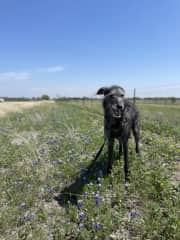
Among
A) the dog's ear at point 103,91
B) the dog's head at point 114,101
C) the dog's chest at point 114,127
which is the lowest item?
the dog's chest at point 114,127

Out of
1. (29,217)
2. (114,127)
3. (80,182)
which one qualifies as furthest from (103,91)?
(29,217)

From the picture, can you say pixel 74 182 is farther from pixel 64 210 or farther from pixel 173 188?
pixel 173 188

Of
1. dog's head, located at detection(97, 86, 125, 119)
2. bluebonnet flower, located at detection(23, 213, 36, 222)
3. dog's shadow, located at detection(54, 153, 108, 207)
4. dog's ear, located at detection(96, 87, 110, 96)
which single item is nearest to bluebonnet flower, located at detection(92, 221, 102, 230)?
dog's shadow, located at detection(54, 153, 108, 207)

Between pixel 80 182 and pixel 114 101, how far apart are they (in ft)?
5.54

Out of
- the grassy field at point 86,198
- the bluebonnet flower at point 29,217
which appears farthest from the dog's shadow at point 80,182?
the bluebonnet flower at point 29,217

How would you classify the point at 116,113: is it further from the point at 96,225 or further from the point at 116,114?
the point at 96,225

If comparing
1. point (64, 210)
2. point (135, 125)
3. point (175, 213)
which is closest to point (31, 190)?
point (64, 210)

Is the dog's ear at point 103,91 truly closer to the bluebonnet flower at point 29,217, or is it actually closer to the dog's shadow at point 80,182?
the dog's shadow at point 80,182

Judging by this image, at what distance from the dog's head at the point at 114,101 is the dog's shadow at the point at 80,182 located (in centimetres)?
122

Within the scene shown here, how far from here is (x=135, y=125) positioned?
455 centimetres

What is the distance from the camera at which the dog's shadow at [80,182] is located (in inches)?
115

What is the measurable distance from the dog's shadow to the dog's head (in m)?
1.22

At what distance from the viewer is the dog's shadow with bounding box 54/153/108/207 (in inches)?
115

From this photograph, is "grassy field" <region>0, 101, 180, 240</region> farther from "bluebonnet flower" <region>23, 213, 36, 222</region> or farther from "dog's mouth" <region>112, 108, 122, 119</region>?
"dog's mouth" <region>112, 108, 122, 119</region>
